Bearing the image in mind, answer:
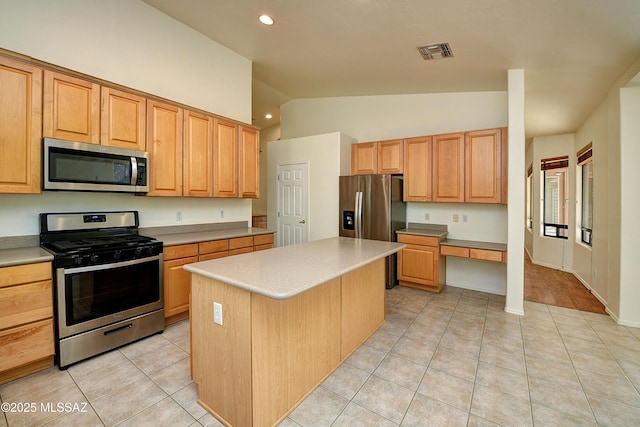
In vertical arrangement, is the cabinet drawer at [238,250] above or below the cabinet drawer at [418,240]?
below

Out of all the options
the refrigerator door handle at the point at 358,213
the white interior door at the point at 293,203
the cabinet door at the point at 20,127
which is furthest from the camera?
the white interior door at the point at 293,203

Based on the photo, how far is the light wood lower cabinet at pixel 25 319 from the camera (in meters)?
1.94

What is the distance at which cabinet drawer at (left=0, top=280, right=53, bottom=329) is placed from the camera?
193 cm

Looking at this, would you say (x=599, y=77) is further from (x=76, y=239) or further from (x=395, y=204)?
(x=76, y=239)

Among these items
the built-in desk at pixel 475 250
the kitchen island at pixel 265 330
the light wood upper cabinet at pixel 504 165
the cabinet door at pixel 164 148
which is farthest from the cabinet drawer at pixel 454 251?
the cabinet door at pixel 164 148

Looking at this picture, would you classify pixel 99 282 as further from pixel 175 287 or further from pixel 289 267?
pixel 289 267

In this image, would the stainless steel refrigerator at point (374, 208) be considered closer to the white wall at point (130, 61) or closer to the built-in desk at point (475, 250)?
the built-in desk at point (475, 250)

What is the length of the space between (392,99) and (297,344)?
432 centimetres

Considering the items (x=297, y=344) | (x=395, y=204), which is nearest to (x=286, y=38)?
(x=395, y=204)

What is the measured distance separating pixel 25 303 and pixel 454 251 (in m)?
4.40

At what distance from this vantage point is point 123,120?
2.71 meters

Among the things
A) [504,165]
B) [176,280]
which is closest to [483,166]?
[504,165]

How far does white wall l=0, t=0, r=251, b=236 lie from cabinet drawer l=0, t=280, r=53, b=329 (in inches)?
26.1

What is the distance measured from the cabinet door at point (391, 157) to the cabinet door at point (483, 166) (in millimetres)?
921
